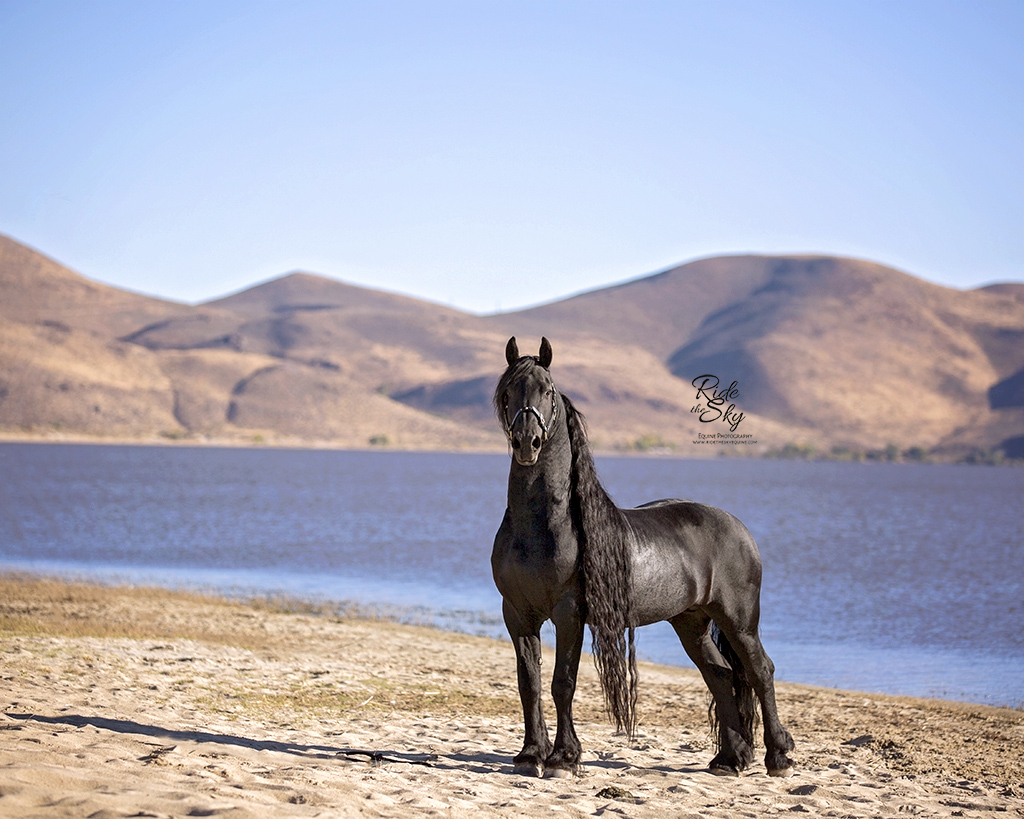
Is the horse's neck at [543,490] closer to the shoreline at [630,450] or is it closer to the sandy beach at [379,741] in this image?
the sandy beach at [379,741]

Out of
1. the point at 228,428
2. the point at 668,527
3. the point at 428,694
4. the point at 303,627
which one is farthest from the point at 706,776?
the point at 228,428

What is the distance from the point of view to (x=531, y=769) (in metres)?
6.96

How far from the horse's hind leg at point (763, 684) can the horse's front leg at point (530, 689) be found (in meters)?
1.47

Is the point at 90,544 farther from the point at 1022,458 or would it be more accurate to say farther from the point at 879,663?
the point at 1022,458

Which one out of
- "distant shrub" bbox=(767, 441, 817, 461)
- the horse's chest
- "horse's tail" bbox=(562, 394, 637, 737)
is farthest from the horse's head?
"distant shrub" bbox=(767, 441, 817, 461)

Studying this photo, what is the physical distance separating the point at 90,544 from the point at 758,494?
56388 mm

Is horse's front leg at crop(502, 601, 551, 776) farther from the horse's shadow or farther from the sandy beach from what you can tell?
the horse's shadow

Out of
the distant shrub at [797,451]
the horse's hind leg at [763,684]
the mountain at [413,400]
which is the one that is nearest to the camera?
the horse's hind leg at [763,684]

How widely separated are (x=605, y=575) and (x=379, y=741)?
7.75 feet

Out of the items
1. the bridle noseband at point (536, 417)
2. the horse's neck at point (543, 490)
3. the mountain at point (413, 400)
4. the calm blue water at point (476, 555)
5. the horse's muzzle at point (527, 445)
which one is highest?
the mountain at point (413, 400)

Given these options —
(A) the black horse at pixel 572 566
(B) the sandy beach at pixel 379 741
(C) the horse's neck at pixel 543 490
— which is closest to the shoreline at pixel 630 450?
(B) the sandy beach at pixel 379 741

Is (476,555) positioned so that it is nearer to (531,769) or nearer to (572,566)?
(531,769)

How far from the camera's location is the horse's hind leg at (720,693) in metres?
7.63

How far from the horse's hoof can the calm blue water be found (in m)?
8.68
